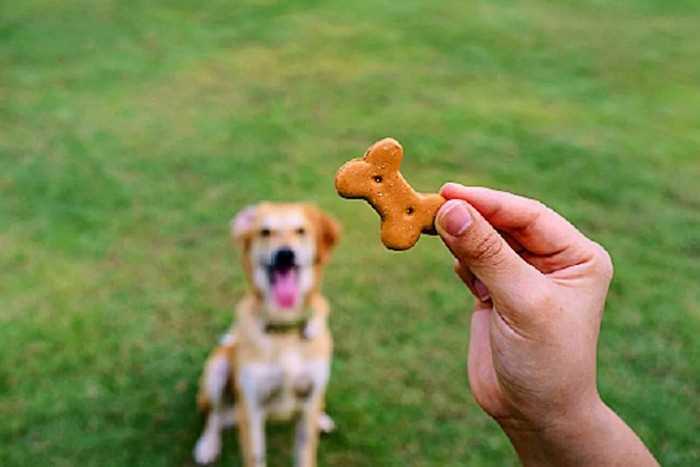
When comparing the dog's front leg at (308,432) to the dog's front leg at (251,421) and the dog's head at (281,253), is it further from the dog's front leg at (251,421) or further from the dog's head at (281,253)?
the dog's head at (281,253)

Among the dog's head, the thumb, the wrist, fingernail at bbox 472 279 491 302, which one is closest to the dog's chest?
the dog's head

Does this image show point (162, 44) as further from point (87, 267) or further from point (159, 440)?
point (159, 440)

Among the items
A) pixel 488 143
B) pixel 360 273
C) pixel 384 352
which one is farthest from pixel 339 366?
pixel 488 143

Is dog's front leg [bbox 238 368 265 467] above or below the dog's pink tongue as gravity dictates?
below

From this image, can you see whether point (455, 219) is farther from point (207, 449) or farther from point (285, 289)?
point (207, 449)

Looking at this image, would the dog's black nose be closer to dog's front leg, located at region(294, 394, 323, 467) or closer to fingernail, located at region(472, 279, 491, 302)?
dog's front leg, located at region(294, 394, 323, 467)

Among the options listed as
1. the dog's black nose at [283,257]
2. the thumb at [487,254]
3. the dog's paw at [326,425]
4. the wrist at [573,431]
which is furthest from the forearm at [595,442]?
the dog's paw at [326,425]
